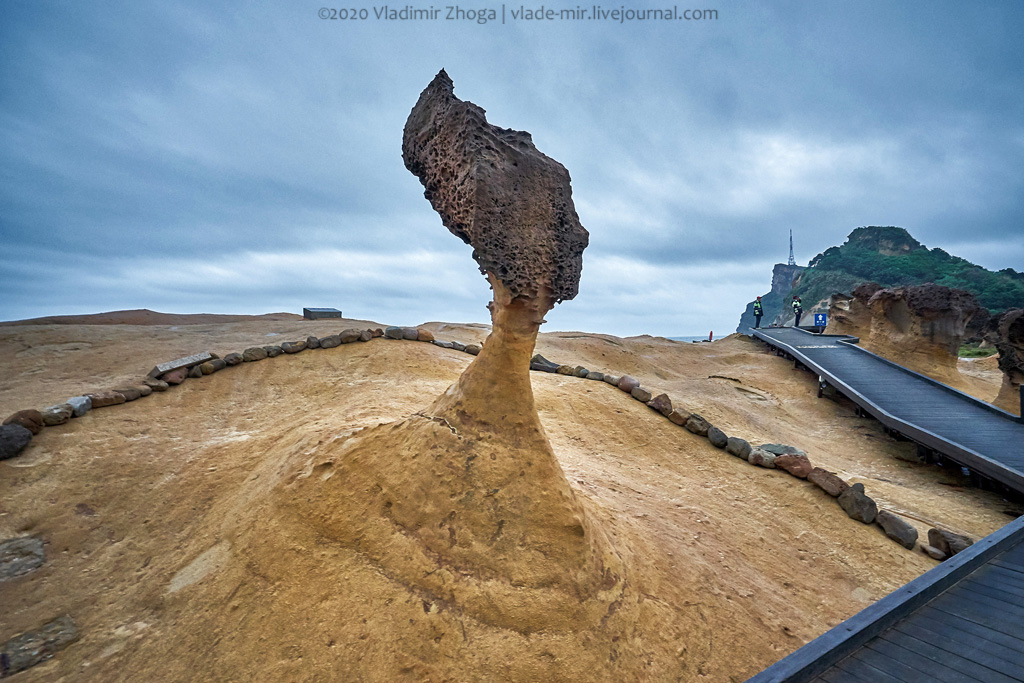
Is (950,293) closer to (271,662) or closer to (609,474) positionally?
(609,474)

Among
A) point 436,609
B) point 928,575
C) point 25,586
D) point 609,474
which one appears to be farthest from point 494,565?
point 25,586

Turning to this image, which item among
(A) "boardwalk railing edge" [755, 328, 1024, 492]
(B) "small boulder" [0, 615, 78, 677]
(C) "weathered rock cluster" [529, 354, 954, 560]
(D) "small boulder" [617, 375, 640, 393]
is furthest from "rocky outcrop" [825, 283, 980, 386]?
(B) "small boulder" [0, 615, 78, 677]

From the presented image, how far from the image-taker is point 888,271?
3888 cm

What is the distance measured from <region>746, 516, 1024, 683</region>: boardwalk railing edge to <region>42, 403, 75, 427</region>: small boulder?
662 centimetres

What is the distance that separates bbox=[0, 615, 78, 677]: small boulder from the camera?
2600mm

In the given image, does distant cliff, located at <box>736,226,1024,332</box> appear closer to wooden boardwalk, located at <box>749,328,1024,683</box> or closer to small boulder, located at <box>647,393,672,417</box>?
small boulder, located at <box>647,393,672,417</box>

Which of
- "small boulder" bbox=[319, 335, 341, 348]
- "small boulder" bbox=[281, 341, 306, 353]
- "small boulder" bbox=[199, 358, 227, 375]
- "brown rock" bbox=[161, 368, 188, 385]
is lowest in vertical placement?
"brown rock" bbox=[161, 368, 188, 385]

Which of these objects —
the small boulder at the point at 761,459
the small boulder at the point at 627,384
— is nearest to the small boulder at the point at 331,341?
the small boulder at the point at 627,384

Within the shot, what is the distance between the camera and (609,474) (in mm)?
5039

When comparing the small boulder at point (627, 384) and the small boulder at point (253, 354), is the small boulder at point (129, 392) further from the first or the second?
the small boulder at point (627, 384)

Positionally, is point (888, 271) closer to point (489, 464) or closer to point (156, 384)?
point (489, 464)

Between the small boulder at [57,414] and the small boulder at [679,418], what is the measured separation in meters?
7.17

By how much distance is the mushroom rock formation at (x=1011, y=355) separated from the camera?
10.1 metres

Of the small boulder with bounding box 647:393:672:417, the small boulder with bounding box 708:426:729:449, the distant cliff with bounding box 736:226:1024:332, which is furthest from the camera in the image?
the distant cliff with bounding box 736:226:1024:332
